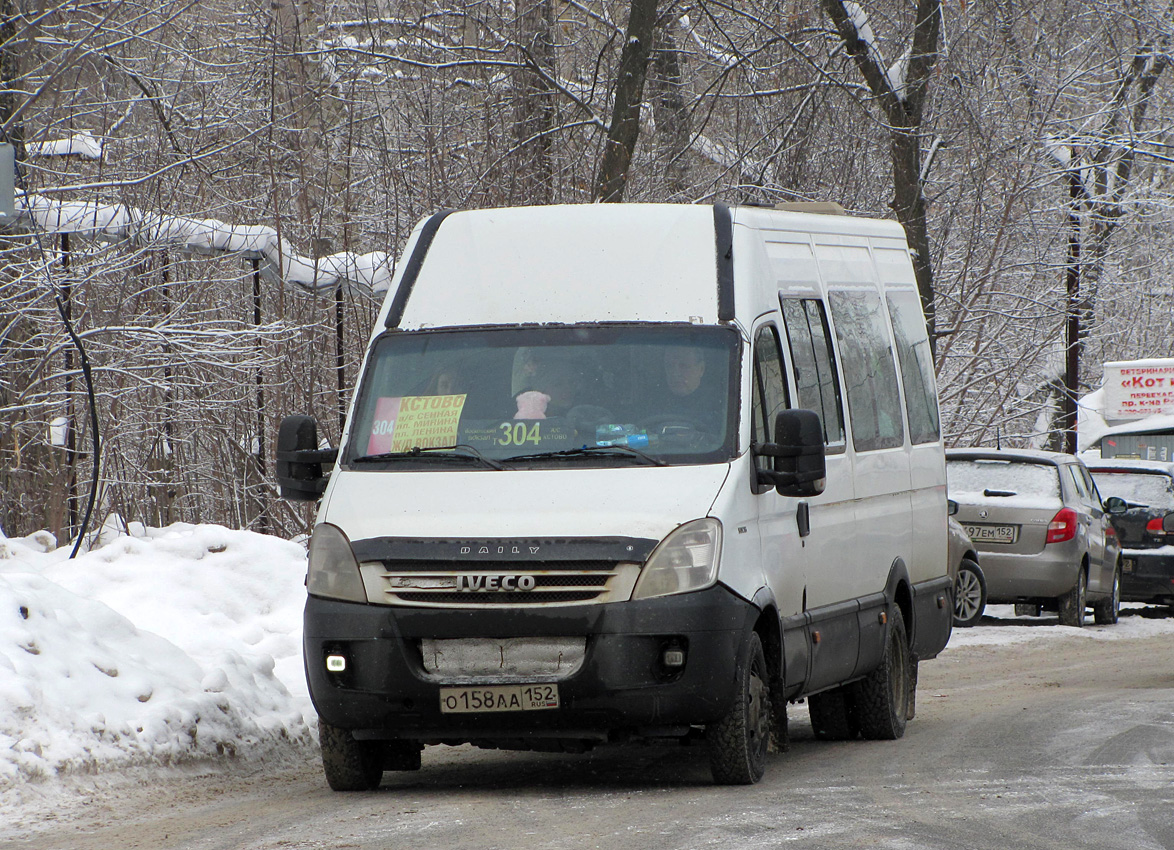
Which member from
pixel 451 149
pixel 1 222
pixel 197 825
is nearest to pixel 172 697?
pixel 197 825

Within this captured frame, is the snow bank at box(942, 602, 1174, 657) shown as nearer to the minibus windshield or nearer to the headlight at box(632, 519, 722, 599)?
the minibus windshield

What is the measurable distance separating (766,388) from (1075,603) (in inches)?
435

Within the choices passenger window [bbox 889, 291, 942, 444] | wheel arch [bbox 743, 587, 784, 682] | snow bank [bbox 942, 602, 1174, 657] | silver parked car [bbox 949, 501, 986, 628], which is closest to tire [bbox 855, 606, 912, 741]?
passenger window [bbox 889, 291, 942, 444]

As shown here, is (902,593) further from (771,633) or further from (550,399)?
(550,399)

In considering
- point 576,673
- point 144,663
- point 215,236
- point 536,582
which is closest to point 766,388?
point 536,582

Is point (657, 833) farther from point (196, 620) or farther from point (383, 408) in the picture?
point (196, 620)

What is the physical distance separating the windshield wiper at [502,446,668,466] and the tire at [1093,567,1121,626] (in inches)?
510

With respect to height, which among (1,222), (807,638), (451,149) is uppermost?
(451,149)

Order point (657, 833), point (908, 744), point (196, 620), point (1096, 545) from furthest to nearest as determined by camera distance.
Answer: point (1096, 545), point (196, 620), point (908, 744), point (657, 833)

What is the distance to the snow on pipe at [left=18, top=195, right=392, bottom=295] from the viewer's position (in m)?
14.3

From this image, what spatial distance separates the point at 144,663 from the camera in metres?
8.69

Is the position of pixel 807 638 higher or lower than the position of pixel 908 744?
higher

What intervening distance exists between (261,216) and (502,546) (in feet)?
41.7

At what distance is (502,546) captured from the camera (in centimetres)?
716
